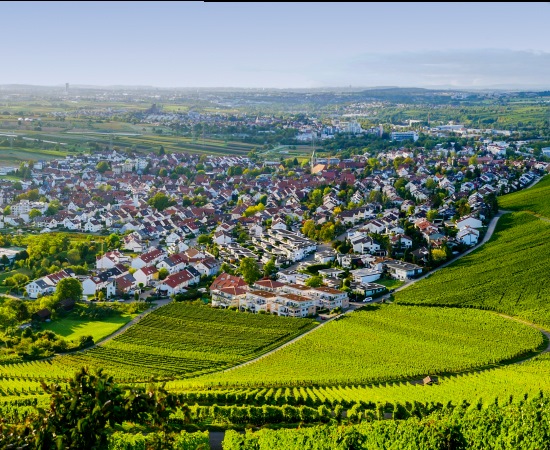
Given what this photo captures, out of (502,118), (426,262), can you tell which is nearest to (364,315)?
(426,262)

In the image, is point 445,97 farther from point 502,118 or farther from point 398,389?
point 398,389

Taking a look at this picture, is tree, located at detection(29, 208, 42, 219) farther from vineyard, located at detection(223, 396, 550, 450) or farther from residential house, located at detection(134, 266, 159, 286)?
vineyard, located at detection(223, 396, 550, 450)

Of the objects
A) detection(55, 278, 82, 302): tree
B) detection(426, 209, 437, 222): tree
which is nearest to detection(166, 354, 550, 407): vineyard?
detection(55, 278, 82, 302): tree

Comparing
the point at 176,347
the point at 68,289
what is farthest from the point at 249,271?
the point at 176,347

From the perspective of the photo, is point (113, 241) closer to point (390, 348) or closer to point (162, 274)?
point (162, 274)

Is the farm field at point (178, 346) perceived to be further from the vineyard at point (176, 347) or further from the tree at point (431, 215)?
the tree at point (431, 215)

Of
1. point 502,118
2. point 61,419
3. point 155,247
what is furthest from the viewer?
point 502,118
